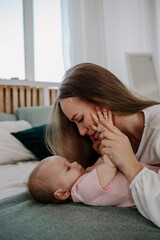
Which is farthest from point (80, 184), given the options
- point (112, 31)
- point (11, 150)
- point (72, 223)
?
point (112, 31)

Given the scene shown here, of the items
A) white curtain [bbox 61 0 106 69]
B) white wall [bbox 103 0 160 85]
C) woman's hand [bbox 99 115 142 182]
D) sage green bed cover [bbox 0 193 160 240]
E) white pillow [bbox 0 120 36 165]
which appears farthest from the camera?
white wall [bbox 103 0 160 85]

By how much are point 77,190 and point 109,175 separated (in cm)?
14

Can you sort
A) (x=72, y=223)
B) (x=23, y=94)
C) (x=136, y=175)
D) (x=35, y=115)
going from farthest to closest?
1. (x=23, y=94)
2. (x=35, y=115)
3. (x=136, y=175)
4. (x=72, y=223)

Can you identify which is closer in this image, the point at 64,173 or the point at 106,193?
the point at 106,193

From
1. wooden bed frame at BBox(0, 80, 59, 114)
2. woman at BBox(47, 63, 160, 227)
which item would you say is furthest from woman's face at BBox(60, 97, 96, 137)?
wooden bed frame at BBox(0, 80, 59, 114)

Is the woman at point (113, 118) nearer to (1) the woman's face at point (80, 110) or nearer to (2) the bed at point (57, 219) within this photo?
(1) the woman's face at point (80, 110)

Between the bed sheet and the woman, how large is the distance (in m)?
0.27

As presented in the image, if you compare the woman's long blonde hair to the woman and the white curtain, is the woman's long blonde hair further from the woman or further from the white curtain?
the white curtain

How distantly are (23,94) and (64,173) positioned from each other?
5.99ft

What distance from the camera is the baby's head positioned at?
932 millimetres

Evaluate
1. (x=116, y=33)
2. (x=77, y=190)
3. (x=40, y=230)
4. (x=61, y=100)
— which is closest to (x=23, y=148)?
(x=61, y=100)

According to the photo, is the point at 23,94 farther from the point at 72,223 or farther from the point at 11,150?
the point at 72,223

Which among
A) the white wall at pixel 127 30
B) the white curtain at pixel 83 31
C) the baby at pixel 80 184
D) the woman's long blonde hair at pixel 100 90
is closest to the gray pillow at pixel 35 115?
the white curtain at pixel 83 31

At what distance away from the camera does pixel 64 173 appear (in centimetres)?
98
